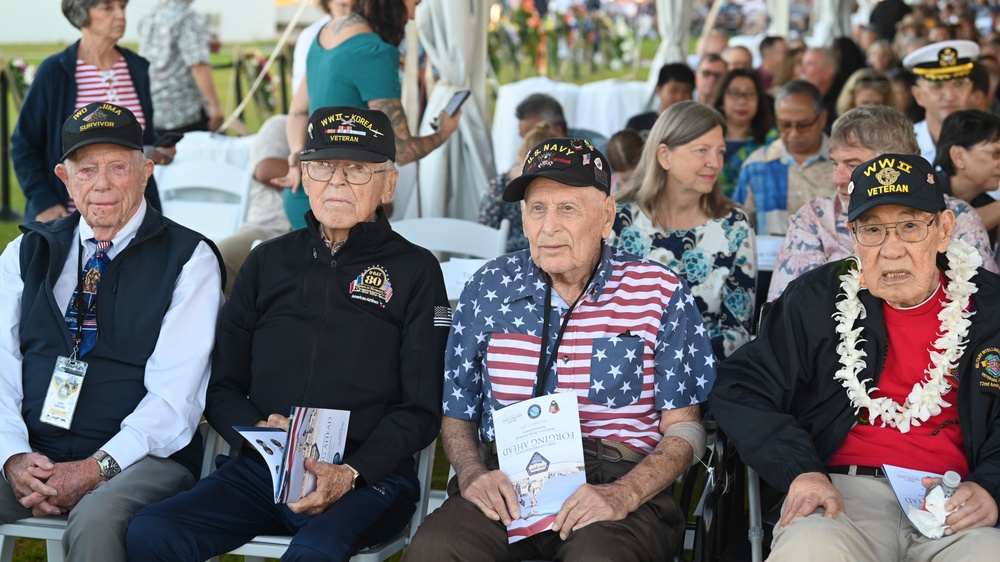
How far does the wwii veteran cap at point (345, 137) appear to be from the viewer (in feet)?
10.9

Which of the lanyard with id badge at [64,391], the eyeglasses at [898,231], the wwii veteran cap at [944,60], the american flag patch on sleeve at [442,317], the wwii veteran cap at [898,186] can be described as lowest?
the lanyard with id badge at [64,391]

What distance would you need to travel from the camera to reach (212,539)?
297 cm

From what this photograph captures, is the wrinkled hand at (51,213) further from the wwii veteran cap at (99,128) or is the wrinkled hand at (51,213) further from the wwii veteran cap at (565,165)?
the wwii veteran cap at (565,165)

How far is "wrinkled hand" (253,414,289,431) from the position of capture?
126 inches

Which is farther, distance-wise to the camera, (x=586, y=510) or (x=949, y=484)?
(x=586, y=510)

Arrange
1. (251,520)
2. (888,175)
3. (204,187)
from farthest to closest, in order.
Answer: (204,187), (251,520), (888,175)

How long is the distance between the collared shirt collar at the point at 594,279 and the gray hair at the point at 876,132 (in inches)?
50.4

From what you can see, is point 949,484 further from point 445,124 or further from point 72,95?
point 72,95

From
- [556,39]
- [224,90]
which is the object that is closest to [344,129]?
[556,39]

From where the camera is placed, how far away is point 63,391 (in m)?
3.27

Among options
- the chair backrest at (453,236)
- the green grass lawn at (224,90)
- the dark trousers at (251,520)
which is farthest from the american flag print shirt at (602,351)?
the chair backrest at (453,236)

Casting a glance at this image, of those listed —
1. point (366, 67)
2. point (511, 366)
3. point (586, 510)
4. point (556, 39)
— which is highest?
point (556, 39)

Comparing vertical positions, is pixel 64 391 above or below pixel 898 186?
below

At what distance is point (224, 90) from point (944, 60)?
15.9m
